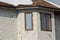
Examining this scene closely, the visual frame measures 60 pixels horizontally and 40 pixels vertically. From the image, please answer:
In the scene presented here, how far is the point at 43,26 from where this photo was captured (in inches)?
912

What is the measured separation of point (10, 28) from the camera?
897 inches

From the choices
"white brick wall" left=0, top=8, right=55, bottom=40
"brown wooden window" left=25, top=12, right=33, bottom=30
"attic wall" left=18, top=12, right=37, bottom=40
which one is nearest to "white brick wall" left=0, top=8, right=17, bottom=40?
"white brick wall" left=0, top=8, right=55, bottom=40

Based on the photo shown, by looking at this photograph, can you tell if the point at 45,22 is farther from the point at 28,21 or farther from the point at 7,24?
the point at 7,24

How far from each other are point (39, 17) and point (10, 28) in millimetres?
2789

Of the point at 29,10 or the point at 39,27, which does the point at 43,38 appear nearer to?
the point at 39,27

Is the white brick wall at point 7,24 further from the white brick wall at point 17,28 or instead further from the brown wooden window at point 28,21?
the brown wooden window at point 28,21

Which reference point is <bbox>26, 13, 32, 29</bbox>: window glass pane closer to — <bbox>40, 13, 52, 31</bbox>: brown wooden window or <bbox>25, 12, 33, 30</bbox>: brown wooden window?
<bbox>25, 12, 33, 30</bbox>: brown wooden window

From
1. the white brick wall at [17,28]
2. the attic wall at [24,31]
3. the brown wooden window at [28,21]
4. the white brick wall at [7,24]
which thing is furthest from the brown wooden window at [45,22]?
the white brick wall at [7,24]

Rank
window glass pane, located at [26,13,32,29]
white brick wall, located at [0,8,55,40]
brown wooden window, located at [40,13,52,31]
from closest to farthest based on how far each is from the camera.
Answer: white brick wall, located at [0,8,55,40] → window glass pane, located at [26,13,32,29] → brown wooden window, located at [40,13,52,31]

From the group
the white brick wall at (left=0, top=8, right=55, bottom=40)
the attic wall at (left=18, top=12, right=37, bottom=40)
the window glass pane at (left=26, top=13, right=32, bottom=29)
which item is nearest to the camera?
the white brick wall at (left=0, top=8, right=55, bottom=40)

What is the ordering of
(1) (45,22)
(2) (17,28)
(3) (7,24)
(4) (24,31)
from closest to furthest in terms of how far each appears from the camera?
(3) (7,24) < (4) (24,31) < (1) (45,22) < (2) (17,28)

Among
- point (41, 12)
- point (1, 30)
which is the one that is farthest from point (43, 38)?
point (1, 30)

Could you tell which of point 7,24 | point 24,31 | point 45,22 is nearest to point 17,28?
point 24,31

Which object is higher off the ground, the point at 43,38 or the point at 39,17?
the point at 39,17
